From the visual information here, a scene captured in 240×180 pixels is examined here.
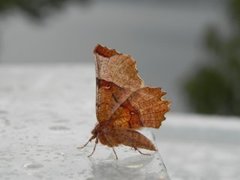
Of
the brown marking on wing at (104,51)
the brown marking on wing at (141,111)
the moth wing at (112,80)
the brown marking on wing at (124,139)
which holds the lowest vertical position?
the brown marking on wing at (124,139)

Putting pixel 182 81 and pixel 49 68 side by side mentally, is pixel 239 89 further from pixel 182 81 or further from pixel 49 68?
pixel 49 68

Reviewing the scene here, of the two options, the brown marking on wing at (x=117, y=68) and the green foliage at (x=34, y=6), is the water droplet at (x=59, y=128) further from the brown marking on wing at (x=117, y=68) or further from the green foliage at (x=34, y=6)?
the green foliage at (x=34, y=6)

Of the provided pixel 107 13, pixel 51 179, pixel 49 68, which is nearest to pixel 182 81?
pixel 49 68

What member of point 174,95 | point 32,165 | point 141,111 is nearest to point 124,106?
point 141,111

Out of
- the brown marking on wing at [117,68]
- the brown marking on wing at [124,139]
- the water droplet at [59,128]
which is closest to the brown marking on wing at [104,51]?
the brown marking on wing at [117,68]

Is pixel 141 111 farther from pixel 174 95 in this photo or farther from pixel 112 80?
pixel 174 95
